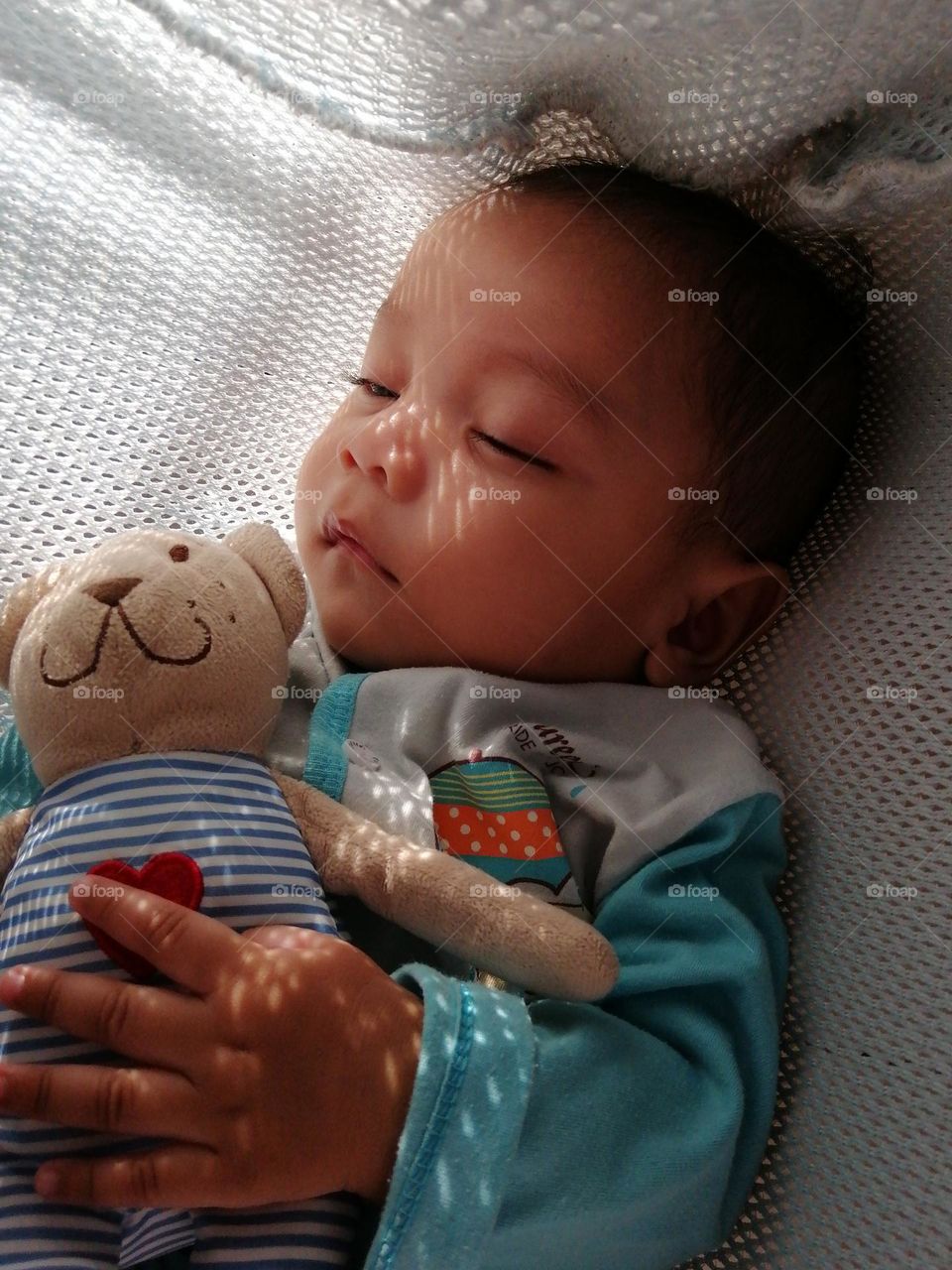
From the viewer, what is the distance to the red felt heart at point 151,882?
60 centimetres

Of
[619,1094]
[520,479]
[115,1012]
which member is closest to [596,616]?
[520,479]

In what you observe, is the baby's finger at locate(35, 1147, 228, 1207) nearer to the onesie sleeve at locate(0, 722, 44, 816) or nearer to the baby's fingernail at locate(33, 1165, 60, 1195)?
the baby's fingernail at locate(33, 1165, 60, 1195)

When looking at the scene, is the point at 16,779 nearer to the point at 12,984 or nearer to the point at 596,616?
the point at 12,984

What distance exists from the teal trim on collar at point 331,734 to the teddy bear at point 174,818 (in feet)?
0.26

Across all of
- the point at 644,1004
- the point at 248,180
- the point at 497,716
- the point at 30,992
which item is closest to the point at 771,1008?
the point at 644,1004

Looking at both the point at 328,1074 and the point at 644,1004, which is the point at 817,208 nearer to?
the point at 644,1004

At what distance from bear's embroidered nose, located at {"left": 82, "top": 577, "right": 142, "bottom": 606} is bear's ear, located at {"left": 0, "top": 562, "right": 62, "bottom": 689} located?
0.17ft

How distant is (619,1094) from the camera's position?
0.69 m

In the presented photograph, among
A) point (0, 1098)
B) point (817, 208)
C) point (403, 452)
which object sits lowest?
point (0, 1098)

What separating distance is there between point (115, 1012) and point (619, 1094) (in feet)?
0.97

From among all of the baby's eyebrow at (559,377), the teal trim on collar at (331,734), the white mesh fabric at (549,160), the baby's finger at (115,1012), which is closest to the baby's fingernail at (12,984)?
the baby's finger at (115,1012)

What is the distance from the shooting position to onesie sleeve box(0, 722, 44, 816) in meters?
0.79

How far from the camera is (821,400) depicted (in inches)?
38.6

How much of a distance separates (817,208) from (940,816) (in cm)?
50
